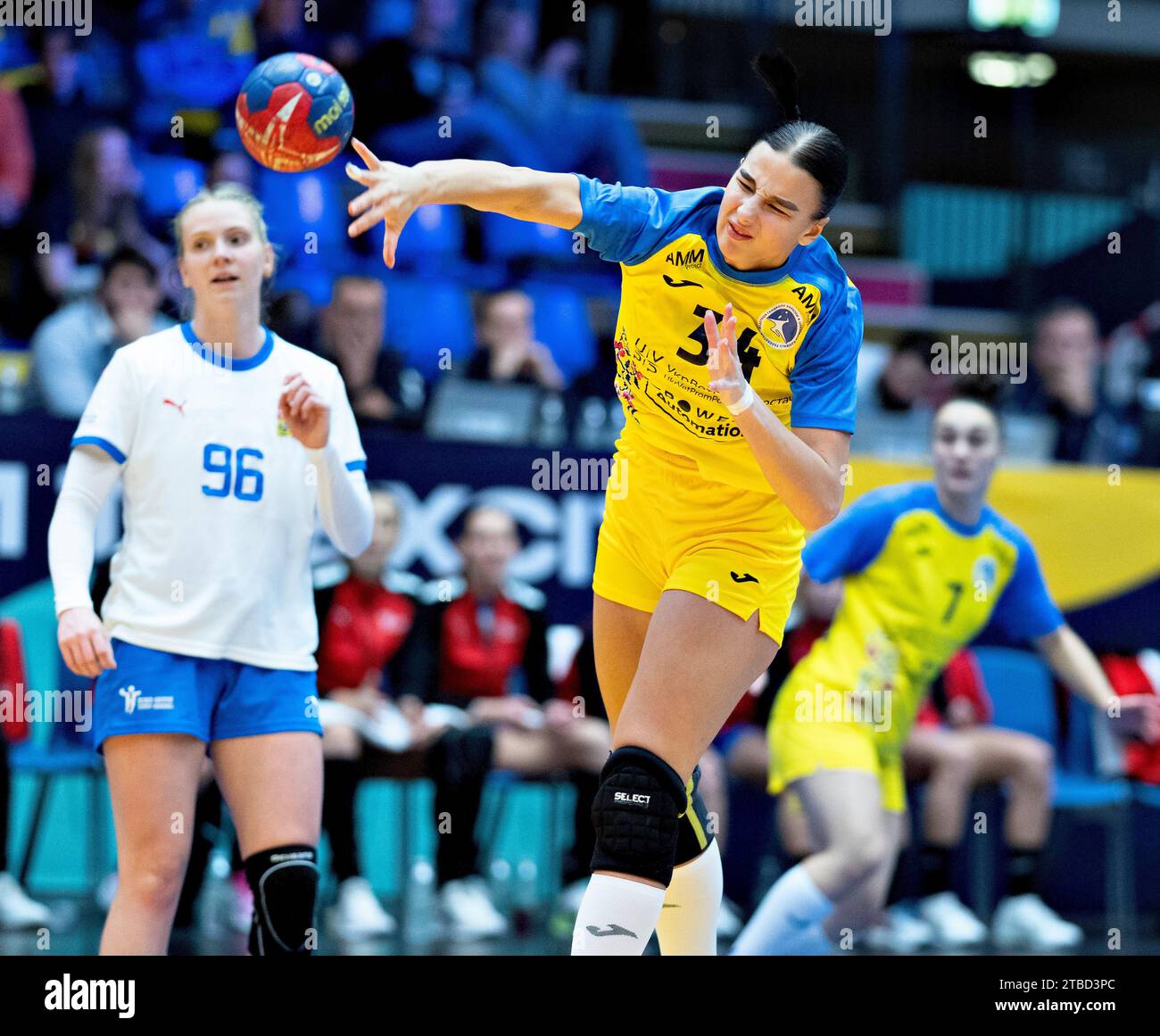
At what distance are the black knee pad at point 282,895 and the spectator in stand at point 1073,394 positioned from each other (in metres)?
5.19

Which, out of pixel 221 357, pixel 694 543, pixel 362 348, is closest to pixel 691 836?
pixel 694 543

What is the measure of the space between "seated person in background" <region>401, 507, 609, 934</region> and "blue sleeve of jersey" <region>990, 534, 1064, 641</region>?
1.77m

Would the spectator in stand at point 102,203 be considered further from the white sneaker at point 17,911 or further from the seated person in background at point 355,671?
the white sneaker at point 17,911

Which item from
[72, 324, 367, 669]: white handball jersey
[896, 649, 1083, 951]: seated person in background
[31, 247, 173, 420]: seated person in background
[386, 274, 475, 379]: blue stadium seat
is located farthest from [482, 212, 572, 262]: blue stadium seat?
[72, 324, 367, 669]: white handball jersey

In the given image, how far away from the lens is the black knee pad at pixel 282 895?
360cm

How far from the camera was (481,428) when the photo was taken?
6945mm

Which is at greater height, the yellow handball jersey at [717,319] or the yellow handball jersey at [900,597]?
the yellow handball jersey at [717,319]

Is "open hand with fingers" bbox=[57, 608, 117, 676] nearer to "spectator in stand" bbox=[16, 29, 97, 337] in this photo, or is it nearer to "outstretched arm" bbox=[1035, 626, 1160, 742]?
"outstretched arm" bbox=[1035, 626, 1160, 742]

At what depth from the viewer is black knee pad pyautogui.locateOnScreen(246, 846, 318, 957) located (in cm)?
360

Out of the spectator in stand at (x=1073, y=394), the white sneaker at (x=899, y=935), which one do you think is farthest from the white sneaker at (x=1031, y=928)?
the spectator in stand at (x=1073, y=394)

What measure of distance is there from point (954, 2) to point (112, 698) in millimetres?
10063
